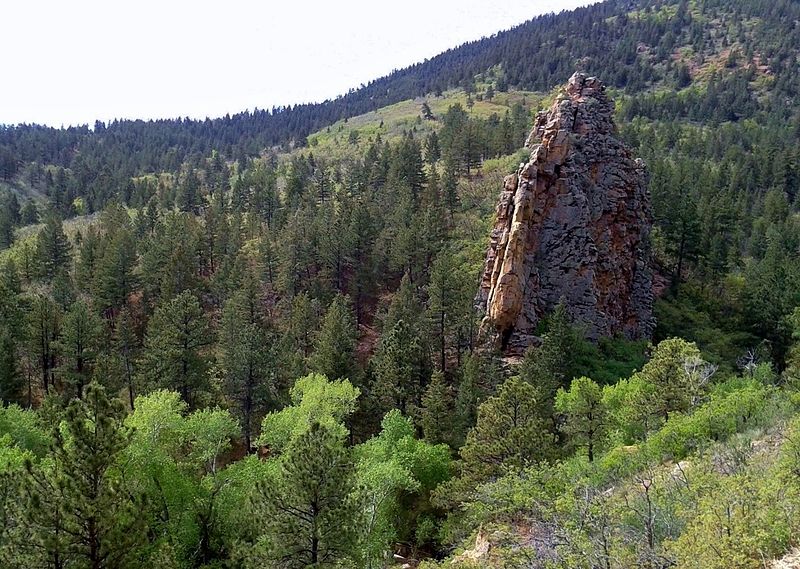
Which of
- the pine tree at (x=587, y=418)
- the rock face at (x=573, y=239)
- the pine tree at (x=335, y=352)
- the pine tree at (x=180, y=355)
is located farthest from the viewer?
the rock face at (x=573, y=239)

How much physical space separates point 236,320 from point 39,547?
35822 millimetres

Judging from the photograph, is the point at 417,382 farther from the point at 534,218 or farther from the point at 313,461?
the point at 313,461

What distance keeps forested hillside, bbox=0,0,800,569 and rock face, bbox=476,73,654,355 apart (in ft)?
9.34

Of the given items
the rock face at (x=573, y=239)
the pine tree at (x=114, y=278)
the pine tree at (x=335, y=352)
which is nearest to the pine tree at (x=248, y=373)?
the pine tree at (x=335, y=352)

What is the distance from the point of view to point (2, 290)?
52.4 metres

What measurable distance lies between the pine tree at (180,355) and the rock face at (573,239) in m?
24.0

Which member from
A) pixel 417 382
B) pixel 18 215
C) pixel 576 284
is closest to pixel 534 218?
pixel 576 284

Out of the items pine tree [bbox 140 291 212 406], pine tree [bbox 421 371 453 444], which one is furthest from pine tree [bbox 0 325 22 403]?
pine tree [bbox 421 371 453 444]

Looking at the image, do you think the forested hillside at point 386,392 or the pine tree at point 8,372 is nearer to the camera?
the forested hillside at point 386,392

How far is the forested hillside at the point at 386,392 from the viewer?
59.1 ft

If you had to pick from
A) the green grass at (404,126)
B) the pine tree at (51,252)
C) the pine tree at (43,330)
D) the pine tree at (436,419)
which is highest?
the green grass at (404,126)

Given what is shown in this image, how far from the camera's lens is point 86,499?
18062mm

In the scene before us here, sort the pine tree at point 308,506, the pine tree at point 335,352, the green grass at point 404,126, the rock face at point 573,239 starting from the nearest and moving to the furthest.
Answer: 1. the pine tree at point 308,506
2. the pine tree at point 335,352
3. the rock face at point 573,239
4. the green grass at point 404,126

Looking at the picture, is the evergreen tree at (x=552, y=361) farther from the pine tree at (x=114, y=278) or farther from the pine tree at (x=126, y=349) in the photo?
the pine tree at (x=114, y=278)
